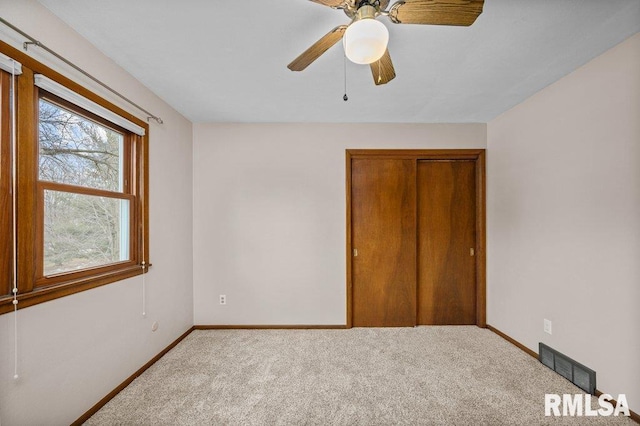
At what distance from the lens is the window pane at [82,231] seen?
1536mm

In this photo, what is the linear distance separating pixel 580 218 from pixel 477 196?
1173mm

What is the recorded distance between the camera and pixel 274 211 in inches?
121

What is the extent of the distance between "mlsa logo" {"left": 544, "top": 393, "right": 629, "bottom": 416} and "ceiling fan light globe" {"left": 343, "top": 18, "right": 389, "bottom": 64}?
2432 millimetres

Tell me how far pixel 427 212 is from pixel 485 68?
1.59 m

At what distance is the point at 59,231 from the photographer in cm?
158

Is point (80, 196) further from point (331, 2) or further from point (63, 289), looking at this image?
point (331, 2)

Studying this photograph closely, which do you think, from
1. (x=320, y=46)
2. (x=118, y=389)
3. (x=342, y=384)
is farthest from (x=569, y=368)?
(x=118, y=389)

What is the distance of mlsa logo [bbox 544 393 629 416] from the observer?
170cm

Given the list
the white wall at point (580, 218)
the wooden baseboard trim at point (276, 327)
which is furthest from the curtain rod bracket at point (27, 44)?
the white wall at point (580, 218)

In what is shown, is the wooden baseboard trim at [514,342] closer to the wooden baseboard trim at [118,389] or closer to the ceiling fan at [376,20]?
the ceiling fan at [376,20]

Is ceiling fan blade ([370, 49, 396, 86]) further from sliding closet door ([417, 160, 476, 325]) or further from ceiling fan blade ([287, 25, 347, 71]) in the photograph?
sliding closet door ([417, 160, 476, 325])

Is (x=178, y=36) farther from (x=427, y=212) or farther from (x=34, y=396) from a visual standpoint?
(x=427, y=212)

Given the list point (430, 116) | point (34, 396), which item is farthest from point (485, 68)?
point (34, 396)

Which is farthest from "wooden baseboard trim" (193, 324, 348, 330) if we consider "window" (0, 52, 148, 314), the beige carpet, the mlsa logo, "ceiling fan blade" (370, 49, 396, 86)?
"ceiling fan blade" (370, 49, 396, 86)
